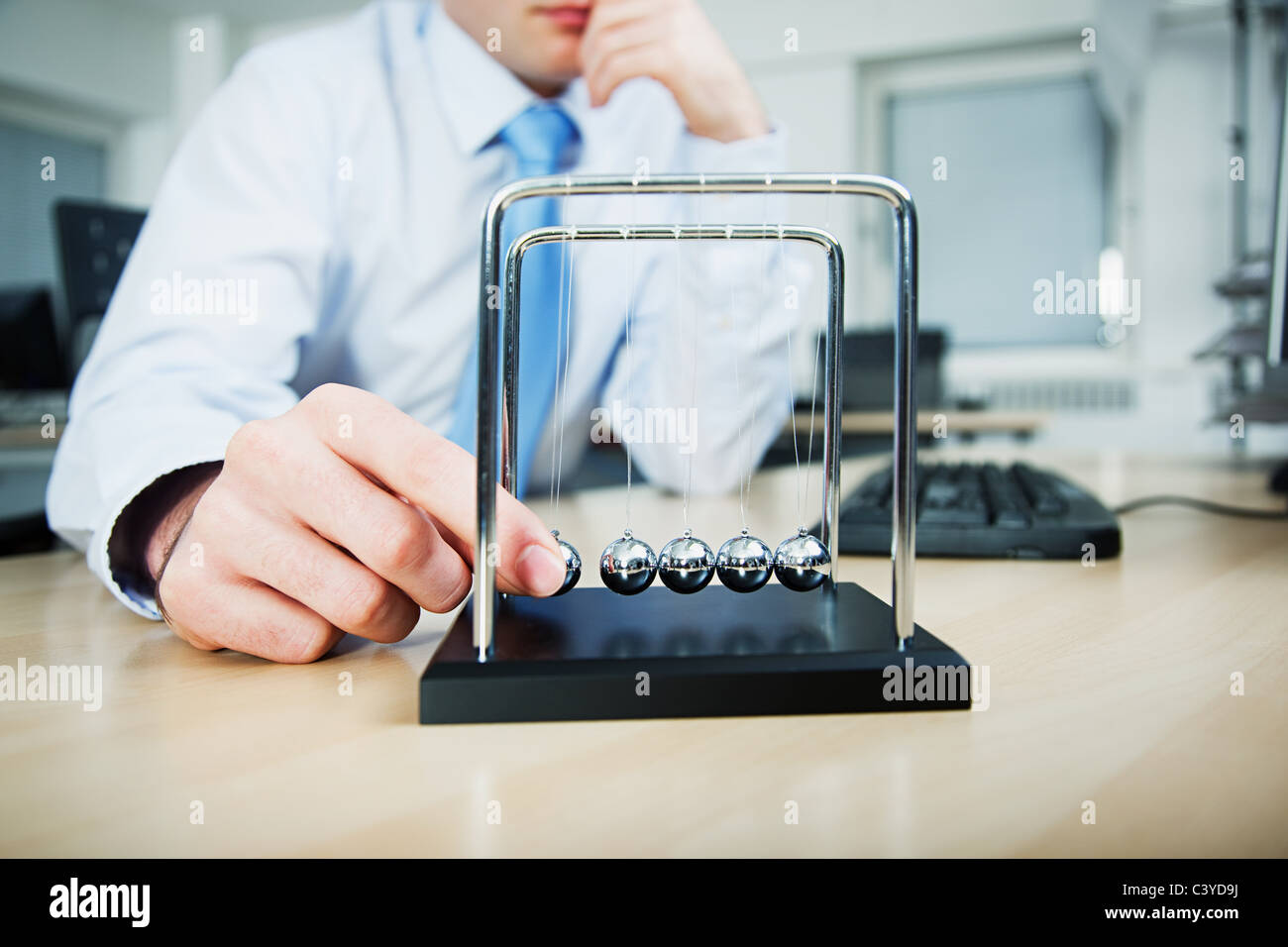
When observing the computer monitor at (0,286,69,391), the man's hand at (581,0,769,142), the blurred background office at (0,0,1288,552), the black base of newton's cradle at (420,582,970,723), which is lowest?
the black base of newton's cradle at (420,582,970,723)

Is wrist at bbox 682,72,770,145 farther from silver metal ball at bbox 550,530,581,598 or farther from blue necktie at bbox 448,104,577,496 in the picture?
silver metal ball at bbox 550,530,581,598

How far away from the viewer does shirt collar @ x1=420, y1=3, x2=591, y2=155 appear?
108cm

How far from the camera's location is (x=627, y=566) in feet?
1.36

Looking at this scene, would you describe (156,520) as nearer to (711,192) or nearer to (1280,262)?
(711,192)

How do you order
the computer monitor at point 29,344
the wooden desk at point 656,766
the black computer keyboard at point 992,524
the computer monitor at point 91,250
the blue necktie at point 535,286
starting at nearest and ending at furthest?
1. the wooden desk at point 656,766
2. the black computer keyboard at point 992,524
3. the blue necktie at point 535,286
4. the computer monitor at point 91,250
5. the computer monitor at point 29,344

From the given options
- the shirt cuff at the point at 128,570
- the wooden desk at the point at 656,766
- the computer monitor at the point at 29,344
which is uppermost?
the computer monitor at the point at 29,344

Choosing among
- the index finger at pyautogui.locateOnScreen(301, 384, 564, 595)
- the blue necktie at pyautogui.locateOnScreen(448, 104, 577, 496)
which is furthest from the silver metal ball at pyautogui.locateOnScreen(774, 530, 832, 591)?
the blue necktie at pyautogui.locateOnScreen(448, 104, 577, 496)

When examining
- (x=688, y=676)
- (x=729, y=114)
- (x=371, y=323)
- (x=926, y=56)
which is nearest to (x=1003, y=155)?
(x=926, y=56)

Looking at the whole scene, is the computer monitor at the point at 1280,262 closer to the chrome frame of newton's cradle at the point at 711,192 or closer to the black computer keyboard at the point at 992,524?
the black computer keyboard at the point at 992,524

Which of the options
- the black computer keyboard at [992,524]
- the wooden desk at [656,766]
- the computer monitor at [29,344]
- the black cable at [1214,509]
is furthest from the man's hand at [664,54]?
the computer monitor at [29,344]

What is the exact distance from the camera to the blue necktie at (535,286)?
0.92 m

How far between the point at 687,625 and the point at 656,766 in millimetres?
105

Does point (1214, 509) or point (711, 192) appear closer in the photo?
point (711, 192)

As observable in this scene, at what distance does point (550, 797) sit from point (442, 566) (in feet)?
0.50
